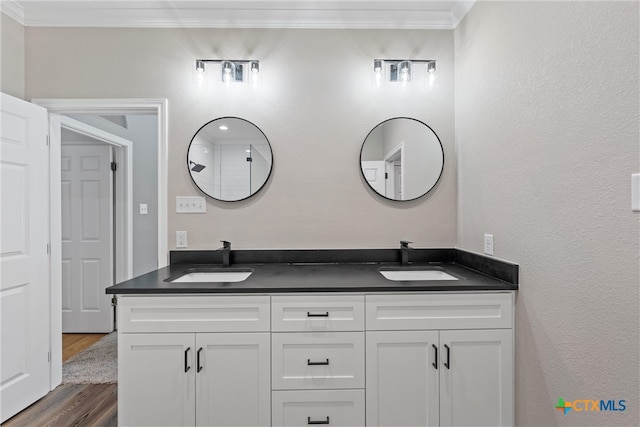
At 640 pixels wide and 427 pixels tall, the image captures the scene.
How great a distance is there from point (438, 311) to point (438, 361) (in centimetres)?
24

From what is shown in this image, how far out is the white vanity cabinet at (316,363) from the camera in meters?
1.55

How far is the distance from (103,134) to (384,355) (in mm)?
3163

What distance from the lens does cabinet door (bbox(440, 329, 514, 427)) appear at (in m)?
1.56

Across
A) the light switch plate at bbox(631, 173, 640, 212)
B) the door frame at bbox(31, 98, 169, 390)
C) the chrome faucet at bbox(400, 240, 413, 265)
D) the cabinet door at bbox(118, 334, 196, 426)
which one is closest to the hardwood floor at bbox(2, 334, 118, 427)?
the door frame at bbox(31, 98, 169, 390)

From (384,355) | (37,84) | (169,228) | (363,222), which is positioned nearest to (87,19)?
(37,84)

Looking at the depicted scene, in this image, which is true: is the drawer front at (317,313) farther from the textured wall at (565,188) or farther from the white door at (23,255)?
the white door at (23,255)

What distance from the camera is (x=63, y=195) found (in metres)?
3.24

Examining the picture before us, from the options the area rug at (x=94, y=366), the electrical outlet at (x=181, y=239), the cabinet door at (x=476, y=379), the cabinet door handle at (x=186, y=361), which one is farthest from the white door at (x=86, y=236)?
the cabinet door at (x=476, y=379)

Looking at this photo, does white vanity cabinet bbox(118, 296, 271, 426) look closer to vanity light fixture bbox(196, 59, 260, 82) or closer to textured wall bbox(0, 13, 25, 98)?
vanity light fixture bbox(196, 59, 260, 82)

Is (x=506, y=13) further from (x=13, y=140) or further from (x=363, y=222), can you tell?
(x=13, y=140)

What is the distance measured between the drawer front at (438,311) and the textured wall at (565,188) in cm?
11

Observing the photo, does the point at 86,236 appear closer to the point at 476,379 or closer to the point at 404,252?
the point at 404,252

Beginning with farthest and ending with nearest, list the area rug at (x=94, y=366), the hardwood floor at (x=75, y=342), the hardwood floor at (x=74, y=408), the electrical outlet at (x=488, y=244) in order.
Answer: the hardwood floor at (x=75, y=342) → the area rug at (x=94, y=366) → the hardwood floor at (x=74, y=408) → the electrical outlet at (x=488, y=244)

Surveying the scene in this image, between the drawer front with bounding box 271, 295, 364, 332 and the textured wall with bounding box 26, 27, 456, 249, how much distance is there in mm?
681
